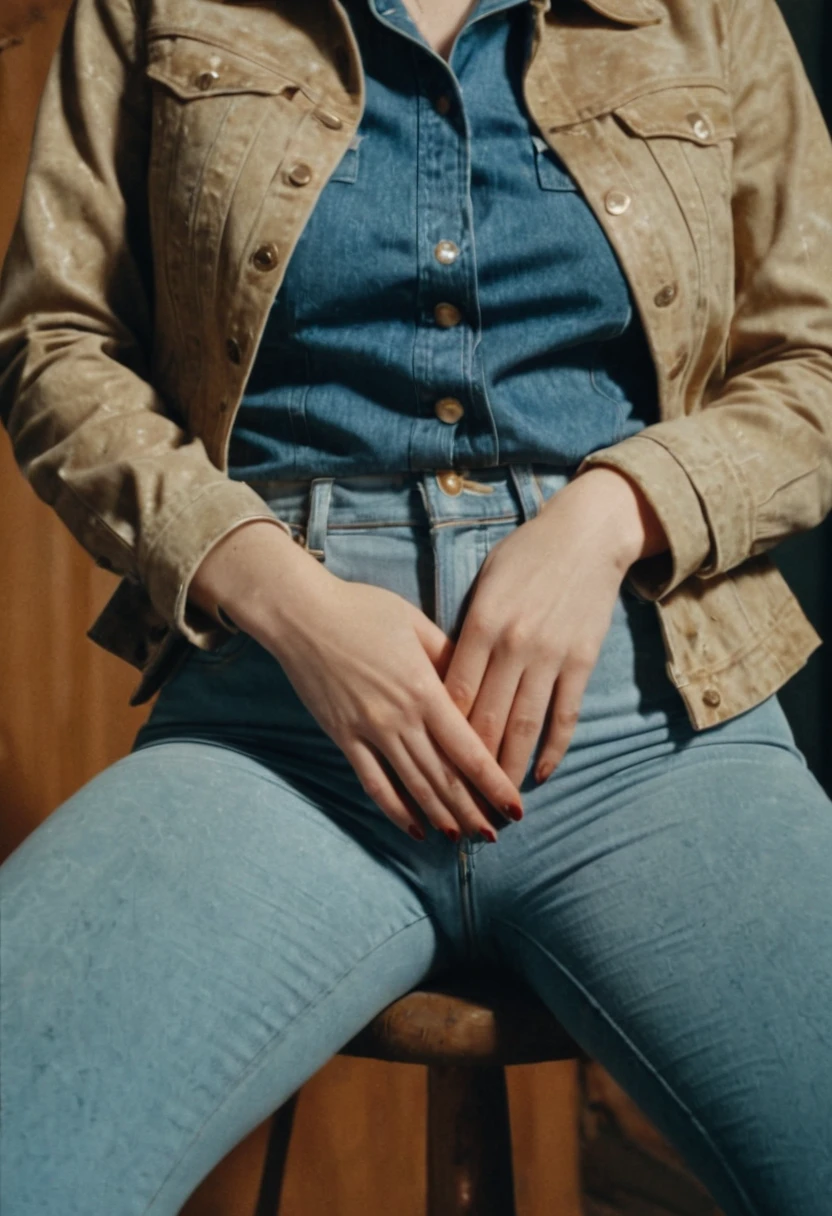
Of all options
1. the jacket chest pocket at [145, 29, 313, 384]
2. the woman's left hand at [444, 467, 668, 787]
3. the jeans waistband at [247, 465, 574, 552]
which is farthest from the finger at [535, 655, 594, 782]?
the jacket chest pocket at [145, 29, 313, 384]

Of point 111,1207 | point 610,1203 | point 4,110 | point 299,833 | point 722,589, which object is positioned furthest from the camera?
point 610,1203

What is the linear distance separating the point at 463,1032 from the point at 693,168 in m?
0.55

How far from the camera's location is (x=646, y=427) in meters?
0.81

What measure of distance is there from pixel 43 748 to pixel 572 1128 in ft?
2.44

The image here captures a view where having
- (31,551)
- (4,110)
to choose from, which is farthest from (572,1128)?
(4,110)

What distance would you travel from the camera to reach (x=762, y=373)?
33.0 inches

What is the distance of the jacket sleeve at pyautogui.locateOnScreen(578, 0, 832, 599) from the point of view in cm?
76

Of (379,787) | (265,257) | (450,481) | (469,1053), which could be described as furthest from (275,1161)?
(265,257)

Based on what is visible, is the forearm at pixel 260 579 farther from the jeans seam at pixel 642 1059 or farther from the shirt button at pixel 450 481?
the jeans seam at pixel 642 1059

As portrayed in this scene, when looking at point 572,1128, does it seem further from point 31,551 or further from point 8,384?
point 8,384

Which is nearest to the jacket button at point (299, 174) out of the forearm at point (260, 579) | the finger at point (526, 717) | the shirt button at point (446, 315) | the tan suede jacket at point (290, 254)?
the tan suede jacket at point (290, 254)

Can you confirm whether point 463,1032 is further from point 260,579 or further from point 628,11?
point 628,11

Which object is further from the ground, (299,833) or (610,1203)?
(299,833)

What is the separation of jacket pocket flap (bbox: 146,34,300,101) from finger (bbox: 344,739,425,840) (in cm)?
42
